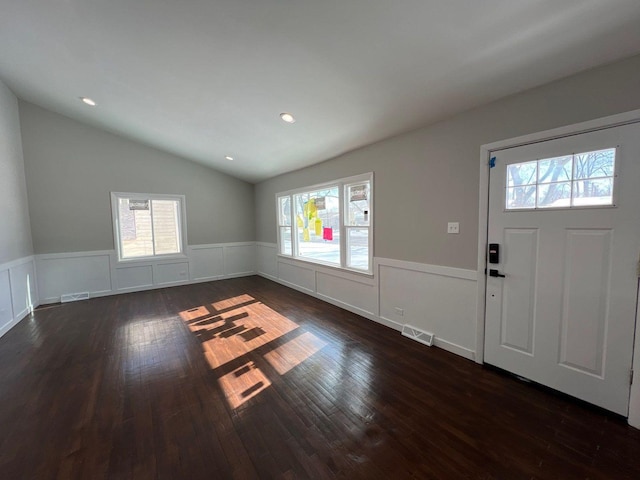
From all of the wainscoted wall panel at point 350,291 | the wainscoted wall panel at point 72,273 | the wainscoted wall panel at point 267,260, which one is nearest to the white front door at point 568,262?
the wainscoted wall panel at point 350,291

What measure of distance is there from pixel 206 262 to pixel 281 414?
5.11m

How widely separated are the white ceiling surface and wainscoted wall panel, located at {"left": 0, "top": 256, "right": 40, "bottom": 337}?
268 centimetres

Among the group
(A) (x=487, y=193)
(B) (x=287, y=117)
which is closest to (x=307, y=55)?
(B) (x=287, y=117)

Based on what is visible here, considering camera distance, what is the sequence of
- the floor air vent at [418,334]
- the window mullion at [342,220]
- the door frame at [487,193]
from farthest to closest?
the window mullion at [342,220] < the floor air vent at [418,334] < the door frame at [487,193]

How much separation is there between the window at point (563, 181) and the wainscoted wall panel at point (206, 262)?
6.03m

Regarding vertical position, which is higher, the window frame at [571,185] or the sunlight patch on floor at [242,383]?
the window frame at [571,185]

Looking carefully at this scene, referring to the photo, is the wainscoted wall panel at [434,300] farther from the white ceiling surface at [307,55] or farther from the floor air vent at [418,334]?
the white ceiling surface at [307,55]

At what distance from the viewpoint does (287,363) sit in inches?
102

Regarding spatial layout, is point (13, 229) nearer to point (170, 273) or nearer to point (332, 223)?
point (170, 273)

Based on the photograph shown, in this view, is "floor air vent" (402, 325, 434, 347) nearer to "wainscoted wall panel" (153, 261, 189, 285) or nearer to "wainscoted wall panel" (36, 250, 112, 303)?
"wainscoted wall panel" (153, 261, 189, 285)

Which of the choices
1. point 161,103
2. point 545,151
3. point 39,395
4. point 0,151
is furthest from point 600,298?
point 0,151

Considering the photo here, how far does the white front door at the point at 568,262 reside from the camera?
5.77 feet

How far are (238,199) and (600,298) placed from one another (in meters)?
6.58

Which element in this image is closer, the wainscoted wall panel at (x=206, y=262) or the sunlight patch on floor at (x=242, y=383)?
the sunlight patch on floor at (x=242, y=383)
